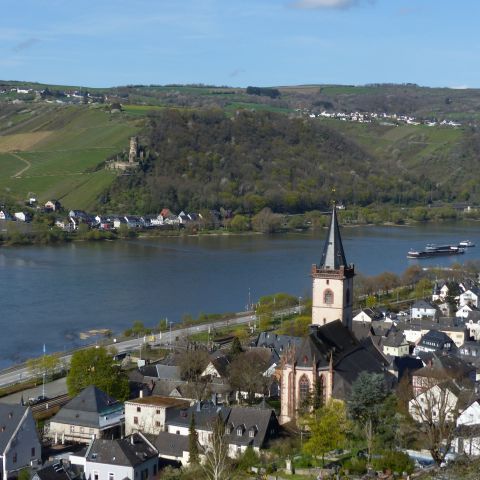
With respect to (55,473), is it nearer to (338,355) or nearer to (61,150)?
(338,355)

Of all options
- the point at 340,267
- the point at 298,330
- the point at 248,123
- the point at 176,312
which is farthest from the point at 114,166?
the point at 340,267

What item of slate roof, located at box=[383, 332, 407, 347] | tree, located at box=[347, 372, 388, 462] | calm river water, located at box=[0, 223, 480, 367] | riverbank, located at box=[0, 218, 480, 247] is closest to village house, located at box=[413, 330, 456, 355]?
slate roof, located at box=[383, 332, 407, 347]

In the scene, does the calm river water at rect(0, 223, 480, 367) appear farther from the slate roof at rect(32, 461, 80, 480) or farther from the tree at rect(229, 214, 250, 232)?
the slate roof at rect(32, 461, 80, 480)

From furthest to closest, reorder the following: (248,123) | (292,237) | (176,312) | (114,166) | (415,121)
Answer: (415,121)
(248,123)
(114,166)
(292,237)
(176,312)

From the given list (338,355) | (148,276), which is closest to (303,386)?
(338,355)

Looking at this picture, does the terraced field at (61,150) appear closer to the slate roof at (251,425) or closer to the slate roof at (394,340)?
the slate roof at (394,340)

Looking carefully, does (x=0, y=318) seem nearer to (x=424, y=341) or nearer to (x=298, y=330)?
(x=298, y=330)
